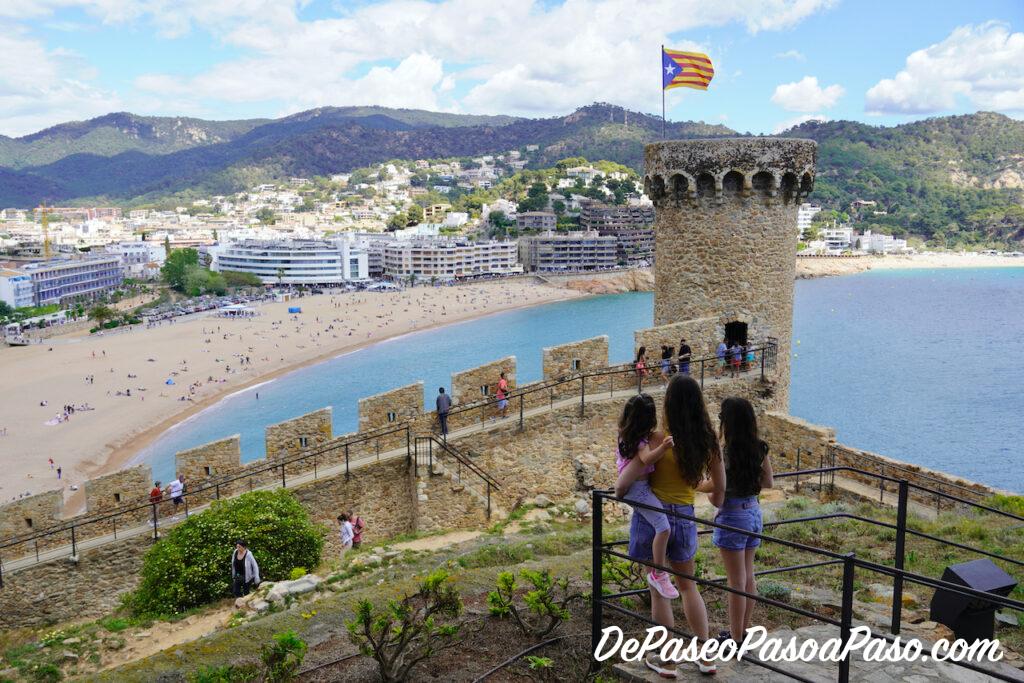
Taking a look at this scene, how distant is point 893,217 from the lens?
549ft

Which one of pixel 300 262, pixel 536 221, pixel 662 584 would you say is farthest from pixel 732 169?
pixel 536 221

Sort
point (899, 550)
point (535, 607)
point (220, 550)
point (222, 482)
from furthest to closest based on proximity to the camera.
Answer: point (222, 482)
point (220, 550)
point (899, 550)
point (535, 607)

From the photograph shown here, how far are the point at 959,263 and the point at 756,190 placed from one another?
151 metres

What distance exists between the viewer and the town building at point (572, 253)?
385ft

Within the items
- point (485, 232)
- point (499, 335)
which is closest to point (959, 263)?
point (485, 232)

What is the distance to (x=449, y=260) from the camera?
115312 mm

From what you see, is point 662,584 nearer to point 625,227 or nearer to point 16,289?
point 16,289

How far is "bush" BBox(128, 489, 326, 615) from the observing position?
8.47 meters

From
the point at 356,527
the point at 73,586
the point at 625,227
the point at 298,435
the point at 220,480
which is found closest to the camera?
the point at 73,586

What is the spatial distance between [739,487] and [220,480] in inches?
356

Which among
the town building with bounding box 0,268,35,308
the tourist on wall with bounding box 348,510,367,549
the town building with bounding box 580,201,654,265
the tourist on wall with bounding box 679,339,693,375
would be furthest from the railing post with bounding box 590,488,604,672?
the town building with bounding box 580,201,654,265

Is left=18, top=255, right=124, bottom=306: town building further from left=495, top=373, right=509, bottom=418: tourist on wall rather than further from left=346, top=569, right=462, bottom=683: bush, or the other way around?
left=346, top=569, right=462, bottom=683: bush

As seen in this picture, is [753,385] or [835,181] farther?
[835,181]

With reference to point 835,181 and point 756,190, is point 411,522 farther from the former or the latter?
point 835,181
